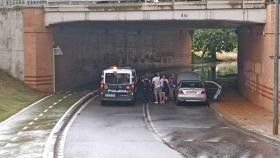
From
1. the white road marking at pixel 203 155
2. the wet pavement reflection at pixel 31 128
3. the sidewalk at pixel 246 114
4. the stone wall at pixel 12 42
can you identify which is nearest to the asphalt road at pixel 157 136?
the white road marking at pixel 203 155

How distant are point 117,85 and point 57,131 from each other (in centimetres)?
969

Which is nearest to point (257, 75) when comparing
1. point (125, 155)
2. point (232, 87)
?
point (232, 87)

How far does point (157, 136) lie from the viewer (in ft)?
67.7

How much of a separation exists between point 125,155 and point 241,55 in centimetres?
2377

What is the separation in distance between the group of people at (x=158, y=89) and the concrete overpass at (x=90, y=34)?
3299 mm

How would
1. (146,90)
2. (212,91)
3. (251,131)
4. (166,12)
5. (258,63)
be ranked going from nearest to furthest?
(251,131) < (258,63) < (166,12) < (146,90) < (212,91)

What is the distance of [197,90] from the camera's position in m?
30.3

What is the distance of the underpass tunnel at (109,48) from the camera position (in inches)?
1491

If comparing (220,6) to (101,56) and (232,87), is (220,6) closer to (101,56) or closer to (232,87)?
(232,87)

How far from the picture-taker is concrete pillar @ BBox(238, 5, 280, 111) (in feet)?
91.0

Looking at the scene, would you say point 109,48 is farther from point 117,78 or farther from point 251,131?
point 251,131

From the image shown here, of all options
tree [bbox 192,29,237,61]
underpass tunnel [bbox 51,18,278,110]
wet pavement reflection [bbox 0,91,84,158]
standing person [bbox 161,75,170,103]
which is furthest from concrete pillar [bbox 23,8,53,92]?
tree [bbox 192,29,237,61]

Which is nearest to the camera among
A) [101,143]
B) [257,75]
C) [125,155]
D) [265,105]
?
[125,155]

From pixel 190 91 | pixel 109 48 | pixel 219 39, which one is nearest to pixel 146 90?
pixel 190 91
